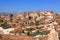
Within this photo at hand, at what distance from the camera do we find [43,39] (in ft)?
69.5

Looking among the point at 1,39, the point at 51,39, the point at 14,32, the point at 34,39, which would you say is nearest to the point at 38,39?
the point at 34,39

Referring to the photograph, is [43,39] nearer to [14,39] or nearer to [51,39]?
[14,39]

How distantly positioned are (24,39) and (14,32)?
5.63m

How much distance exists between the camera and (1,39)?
69.5 feet

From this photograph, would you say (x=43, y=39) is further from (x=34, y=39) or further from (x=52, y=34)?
(x=52, y=34)

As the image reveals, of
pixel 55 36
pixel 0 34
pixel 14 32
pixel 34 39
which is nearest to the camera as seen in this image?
pixel 55 36

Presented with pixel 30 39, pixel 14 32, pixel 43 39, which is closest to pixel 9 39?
pixel 30 39

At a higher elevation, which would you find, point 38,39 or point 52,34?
point 52,34

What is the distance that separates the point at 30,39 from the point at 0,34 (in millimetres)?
4112

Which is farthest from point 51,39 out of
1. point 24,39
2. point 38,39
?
point 24,39

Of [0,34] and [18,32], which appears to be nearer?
[0,34]

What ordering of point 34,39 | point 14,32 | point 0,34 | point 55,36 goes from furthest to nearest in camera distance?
point 14,32, point 0,34, point 34,39, point 55,36

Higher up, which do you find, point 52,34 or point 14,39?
point 52,34

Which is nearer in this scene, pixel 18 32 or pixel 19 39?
pixel 19 39
